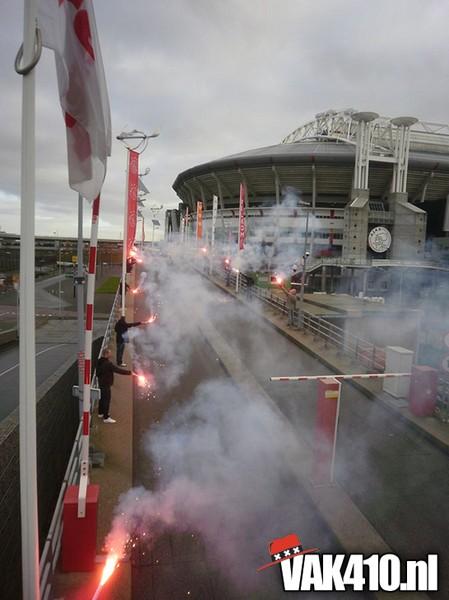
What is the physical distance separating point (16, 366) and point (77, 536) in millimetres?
15868

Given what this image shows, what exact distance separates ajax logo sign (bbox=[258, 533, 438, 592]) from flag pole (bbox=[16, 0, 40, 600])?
265 centimetres

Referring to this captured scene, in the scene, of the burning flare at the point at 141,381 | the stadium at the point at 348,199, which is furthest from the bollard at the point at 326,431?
the stadium at the point at 348,199

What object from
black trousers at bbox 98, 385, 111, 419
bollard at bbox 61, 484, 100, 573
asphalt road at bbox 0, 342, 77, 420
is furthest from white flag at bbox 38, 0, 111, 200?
asphalt road at bbox 0, 342, 77, 420

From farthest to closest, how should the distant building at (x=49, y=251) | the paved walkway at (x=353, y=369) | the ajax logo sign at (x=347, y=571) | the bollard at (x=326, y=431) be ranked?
the distant building at (x=49, y=251)
the paved walkway at (x=353, y=369)
the bollard at (x=326, y=431)
the ajax logo sign at (x=347, y=571)

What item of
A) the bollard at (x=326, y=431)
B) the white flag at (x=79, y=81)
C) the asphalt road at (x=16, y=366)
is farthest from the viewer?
the asphalt road at (x=16, y=366)

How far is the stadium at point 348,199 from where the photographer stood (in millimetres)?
46812

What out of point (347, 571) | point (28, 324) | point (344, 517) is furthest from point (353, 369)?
point (28, 324)

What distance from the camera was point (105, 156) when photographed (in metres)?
2.93

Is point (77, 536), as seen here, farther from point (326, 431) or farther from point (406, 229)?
point (406, 229)

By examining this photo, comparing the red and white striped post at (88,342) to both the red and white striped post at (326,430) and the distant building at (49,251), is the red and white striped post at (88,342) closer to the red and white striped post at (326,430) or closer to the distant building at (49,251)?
the red and white striped post at (326,430)

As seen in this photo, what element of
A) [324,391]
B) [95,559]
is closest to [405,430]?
[324,391]

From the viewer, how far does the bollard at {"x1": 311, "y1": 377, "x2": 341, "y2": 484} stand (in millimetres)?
5445

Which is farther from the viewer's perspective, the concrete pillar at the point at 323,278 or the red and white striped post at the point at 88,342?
the concrete pillar at the point at 323,278

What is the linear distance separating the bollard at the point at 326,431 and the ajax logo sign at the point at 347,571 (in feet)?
3.94
